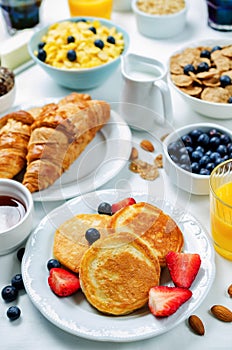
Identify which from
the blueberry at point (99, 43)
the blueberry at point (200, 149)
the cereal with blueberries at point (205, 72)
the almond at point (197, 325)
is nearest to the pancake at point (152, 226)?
the almond at point (197, 325)

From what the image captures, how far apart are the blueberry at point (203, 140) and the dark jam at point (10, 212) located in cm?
49

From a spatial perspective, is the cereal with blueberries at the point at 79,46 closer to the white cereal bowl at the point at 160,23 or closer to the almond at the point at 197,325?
the white cereal bowl at the point at 160,23

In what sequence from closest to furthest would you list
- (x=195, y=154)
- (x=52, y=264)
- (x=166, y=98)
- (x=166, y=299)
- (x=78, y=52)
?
(x=166, y=299), (x=52, y=264), (x=195, y=154), (x=166, y=98), (x=78, y=52)

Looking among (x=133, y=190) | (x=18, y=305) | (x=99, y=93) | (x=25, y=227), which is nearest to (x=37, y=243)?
(x=25, y=227)

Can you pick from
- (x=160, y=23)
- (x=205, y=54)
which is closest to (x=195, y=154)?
(x=205, y=54)

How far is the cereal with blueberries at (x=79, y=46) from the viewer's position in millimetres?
1685

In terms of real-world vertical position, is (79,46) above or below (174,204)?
above

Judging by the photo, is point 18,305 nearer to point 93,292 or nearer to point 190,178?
point 93,292

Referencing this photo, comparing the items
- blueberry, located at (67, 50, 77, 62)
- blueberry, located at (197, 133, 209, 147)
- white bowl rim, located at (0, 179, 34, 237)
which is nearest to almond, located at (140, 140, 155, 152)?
blueberry, located at (197, 133, 209, 147)

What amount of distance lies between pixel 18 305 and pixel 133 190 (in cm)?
39

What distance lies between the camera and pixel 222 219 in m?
1.15

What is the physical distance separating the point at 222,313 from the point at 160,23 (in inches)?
49.1

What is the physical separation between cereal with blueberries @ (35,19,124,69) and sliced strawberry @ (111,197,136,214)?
1.94 ft

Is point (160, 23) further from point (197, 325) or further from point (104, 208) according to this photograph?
point (197, 325)
